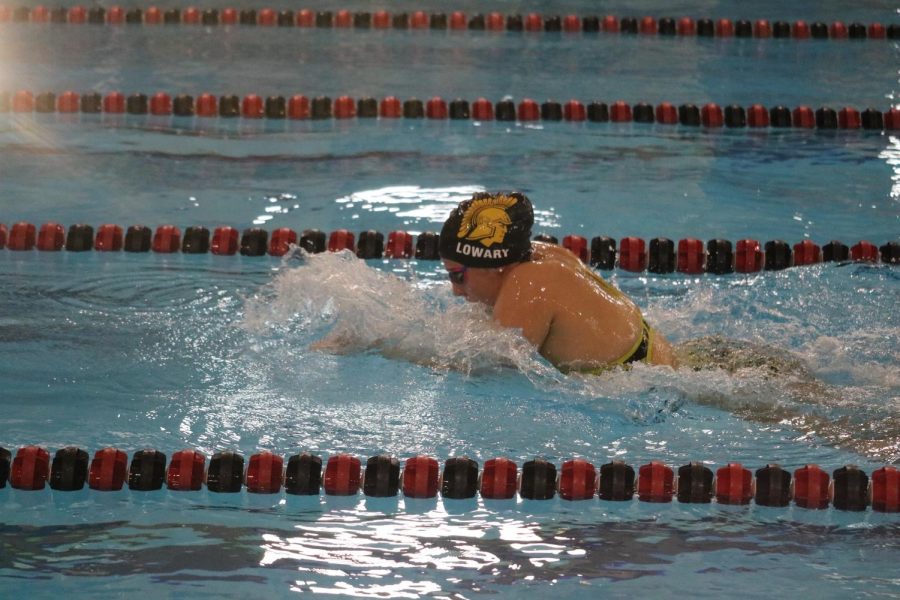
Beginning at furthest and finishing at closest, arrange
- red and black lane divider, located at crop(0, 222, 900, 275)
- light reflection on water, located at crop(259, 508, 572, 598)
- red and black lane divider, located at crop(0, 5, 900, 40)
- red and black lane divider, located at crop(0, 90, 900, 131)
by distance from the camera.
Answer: red and black lane divider, located at crop(0, 5, 900, 40) → red and black lane divider, located at crop(0, 90, 900, 131) → red and black lane divider, located at crop(0, 222, 900, 275) → light reflection on water, located at crop(259, 508, 572, 598)

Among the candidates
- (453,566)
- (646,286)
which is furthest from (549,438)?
(646,286)

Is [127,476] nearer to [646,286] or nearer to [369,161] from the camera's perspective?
[646,286]

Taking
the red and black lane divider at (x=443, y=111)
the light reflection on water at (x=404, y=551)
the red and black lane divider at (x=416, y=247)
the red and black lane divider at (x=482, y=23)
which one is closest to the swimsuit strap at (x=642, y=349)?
the light reflection on water at (x=404, y=551)

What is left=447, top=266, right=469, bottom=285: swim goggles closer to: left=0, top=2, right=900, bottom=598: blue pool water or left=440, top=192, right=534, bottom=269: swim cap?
left=440, top=192, right=534, bottom=269: swim cap

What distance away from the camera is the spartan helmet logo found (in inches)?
173

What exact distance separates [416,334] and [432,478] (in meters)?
1.05

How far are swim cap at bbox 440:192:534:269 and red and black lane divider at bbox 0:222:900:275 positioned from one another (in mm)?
1433

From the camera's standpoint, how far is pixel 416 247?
19.5ft

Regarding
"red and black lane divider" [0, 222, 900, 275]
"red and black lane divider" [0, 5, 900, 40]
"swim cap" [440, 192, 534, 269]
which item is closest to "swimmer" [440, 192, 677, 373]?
"swim cap" [440, 192, 534, 269]

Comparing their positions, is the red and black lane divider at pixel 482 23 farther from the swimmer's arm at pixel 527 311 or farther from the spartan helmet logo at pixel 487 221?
the swimmer's arm at pixel 527 311

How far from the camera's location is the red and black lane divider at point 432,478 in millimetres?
3762

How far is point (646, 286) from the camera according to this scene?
5684 millimetres

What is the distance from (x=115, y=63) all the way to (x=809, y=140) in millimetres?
4702

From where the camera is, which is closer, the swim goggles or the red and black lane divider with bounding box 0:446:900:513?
the red and black lane divider with bounding box 0:446:900:513
